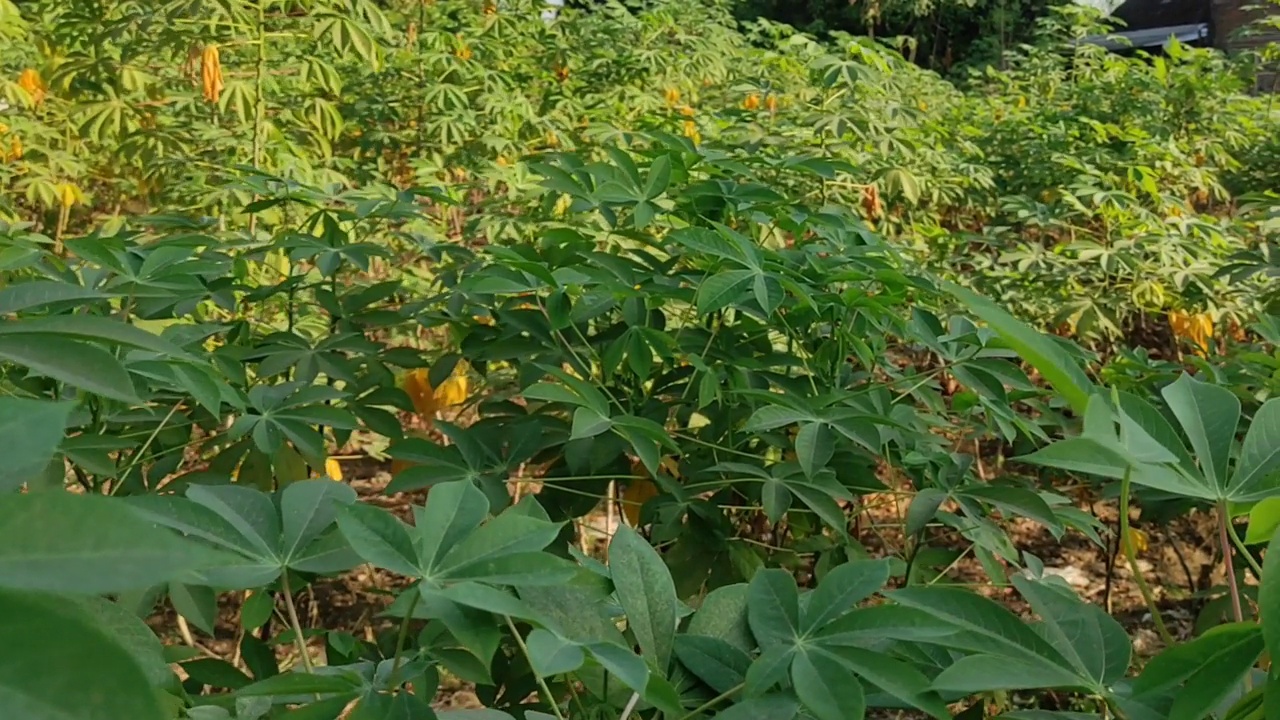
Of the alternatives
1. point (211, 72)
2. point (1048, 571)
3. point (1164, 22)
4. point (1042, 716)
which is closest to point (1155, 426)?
point (1042, 716)

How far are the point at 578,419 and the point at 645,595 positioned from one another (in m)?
0.29

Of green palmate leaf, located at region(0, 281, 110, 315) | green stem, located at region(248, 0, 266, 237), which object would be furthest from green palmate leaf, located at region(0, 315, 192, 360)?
green stem, located at region(248, 0, 266, 237)

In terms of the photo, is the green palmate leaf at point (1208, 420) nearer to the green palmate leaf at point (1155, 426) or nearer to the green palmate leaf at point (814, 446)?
the green palmate leaf at point (1155, 426)

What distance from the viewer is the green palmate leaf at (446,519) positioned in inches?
15.8

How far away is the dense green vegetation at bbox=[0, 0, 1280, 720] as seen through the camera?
1.24ft

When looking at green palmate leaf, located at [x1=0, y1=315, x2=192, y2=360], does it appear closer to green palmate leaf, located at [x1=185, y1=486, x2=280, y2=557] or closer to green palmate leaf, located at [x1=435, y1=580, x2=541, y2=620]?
green palmate leaf, located at [x1=185, y1=486, x2=280, y2=557]

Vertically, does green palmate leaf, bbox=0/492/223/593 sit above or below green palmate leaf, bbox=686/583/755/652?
above

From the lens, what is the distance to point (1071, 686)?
40 cm

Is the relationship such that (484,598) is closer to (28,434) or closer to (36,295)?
(28,434)

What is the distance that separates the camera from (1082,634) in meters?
0.45

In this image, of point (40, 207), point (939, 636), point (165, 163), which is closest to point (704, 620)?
point (939, 636)

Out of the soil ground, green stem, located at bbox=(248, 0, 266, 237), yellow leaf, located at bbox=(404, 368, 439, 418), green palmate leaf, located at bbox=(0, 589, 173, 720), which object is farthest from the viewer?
green stem, located at bbox=(248, 0, 266, 237)

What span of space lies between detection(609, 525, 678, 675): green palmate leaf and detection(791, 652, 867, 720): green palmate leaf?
6cm

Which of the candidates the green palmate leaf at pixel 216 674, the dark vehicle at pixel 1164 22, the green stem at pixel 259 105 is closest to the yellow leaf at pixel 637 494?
the green palmate leaf at pixel 216 674
